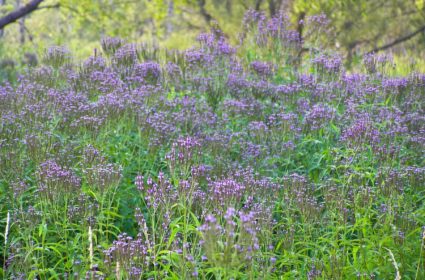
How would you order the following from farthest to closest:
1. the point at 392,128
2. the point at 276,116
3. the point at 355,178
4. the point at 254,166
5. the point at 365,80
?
the point at 365,80 < the point at 276,116 < the point at 392,128 < the point at 254,166 < the point at 355,178

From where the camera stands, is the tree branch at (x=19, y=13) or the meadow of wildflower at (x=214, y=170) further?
the tree branch at (x=19, y=13)

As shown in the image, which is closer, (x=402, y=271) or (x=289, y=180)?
(x=402, y=271)

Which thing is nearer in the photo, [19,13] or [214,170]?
[214,170]

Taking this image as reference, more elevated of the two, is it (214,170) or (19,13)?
(19,13)

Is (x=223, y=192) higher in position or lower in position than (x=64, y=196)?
higher

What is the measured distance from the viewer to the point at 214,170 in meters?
4.58

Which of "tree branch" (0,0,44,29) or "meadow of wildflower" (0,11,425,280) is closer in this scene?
"meadow of wildflower" (0,11,425,280)

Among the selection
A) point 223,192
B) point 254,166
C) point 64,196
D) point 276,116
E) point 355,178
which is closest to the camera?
point 223,192

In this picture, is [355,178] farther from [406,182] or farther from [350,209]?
[406,182]

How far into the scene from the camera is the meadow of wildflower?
3.51 m

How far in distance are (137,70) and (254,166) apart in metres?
2.48

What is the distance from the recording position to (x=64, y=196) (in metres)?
3.98

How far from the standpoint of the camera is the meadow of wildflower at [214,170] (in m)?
3.51

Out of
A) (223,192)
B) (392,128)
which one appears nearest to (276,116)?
(392,128)
